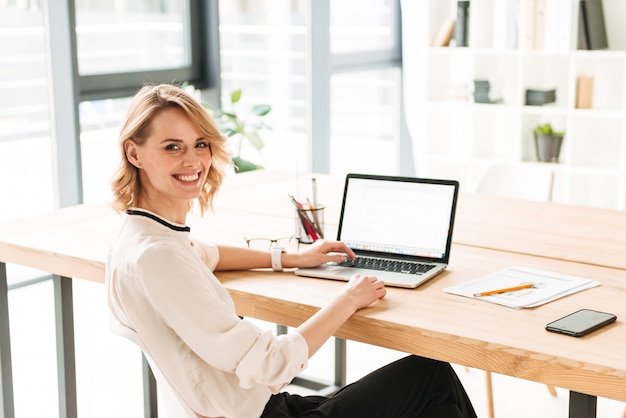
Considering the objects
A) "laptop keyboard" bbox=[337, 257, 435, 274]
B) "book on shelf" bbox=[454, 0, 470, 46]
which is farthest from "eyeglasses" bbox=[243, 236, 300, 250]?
"book on shelf" bbox=[454, 0, 470, 46]

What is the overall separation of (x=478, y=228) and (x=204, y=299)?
4.01 feet

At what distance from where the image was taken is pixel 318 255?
2227 mm

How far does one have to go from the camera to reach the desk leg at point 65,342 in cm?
262

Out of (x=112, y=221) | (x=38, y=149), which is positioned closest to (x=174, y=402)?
(x=112, y=221)

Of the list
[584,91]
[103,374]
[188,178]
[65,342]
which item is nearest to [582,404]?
[188,178]

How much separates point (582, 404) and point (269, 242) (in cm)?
105

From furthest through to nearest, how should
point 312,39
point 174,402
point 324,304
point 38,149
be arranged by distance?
1. point 312,39
2. point 38,149
3. point 324,304
4. point 174,402

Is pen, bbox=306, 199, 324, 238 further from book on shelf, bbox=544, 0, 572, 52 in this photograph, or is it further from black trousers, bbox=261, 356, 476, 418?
book on shelf, bbox=544, 0, 572, 52

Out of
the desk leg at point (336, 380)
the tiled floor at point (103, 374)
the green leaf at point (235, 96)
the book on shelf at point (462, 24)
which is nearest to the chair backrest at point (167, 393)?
the tiled floor at point (103, 374)

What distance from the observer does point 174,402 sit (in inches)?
70.5

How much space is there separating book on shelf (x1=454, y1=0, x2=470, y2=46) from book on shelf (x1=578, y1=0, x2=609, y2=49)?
2.43ft

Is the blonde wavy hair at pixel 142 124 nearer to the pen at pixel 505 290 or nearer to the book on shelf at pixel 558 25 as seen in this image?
the pen at pixel 505 290

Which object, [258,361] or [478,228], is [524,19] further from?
[258,361]

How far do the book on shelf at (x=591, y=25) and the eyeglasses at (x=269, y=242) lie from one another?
3.20 metres
